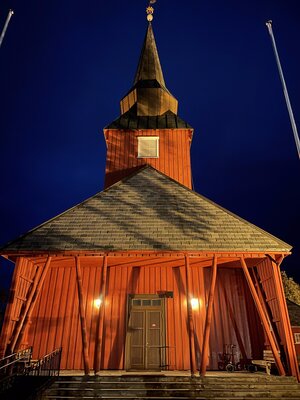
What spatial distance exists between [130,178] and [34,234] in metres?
5.05

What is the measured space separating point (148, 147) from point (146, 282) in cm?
795

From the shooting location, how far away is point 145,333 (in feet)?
33.8

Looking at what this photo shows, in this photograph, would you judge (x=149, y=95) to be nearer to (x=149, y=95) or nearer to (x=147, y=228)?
(x=149, y=95)

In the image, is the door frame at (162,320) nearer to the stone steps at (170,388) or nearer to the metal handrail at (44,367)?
the metal handrail at (44,367)

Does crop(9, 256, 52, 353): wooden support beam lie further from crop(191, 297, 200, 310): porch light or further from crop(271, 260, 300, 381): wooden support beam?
crop(271, 260, 300, 381): wooden support beam

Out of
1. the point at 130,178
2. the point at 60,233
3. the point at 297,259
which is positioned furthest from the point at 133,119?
the point at 297,259

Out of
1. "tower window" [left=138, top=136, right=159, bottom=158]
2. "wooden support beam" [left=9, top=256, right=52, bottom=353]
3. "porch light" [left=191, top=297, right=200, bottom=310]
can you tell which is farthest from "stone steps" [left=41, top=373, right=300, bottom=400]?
"tower window" [left=138, top=136, right=159, bottom=158]

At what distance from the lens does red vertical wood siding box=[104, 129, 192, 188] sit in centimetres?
1540

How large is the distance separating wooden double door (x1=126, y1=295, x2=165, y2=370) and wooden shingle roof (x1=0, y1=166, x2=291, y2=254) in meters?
2.88

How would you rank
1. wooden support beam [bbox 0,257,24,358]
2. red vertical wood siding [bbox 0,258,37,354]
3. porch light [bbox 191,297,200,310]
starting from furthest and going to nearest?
porch light [bbox 191,297,200,310] < red vertical wood siding [bbox 0,258,37,354] < wooden support beam [bbox 0,257,24,358]

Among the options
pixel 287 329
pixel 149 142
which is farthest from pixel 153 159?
pixel 287 329

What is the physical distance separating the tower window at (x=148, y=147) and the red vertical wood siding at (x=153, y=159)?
0.59 ft

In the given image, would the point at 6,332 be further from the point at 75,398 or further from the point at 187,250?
the point at 187,250

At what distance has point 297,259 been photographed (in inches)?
2489
